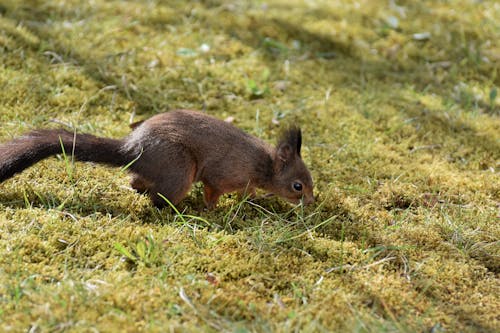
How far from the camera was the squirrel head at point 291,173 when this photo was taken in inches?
182

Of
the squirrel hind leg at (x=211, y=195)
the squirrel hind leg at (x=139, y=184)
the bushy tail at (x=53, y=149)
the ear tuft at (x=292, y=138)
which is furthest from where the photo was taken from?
the ear tuft at (x=292, y=138)

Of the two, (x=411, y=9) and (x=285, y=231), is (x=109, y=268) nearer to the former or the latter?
(x=285, y=231)

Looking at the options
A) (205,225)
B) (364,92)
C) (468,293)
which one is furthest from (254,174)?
(364,92)

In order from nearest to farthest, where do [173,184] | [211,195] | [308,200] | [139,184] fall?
[173,184] < [139,184] < [211,195] < [308,200]

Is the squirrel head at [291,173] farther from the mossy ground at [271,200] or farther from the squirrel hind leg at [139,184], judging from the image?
the squirrel hind leg at [139,184]

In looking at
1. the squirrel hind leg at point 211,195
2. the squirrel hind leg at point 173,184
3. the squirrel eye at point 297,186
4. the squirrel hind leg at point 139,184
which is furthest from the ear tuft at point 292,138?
the squirrel hind leg at point 139,184

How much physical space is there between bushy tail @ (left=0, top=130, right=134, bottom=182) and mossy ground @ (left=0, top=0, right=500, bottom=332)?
6.9 inches

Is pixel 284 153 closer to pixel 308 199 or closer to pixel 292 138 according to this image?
pixel 292 138

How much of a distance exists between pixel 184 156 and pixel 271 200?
924 millimetres

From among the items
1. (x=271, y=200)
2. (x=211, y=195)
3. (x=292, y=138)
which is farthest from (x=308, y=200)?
(x=211, y=195)

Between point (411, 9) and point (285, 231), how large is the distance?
535cm

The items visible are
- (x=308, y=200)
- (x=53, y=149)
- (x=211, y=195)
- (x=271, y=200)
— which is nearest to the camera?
(x=53, y=149)

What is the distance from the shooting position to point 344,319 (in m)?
3.32

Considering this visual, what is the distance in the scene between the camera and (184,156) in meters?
4.31
